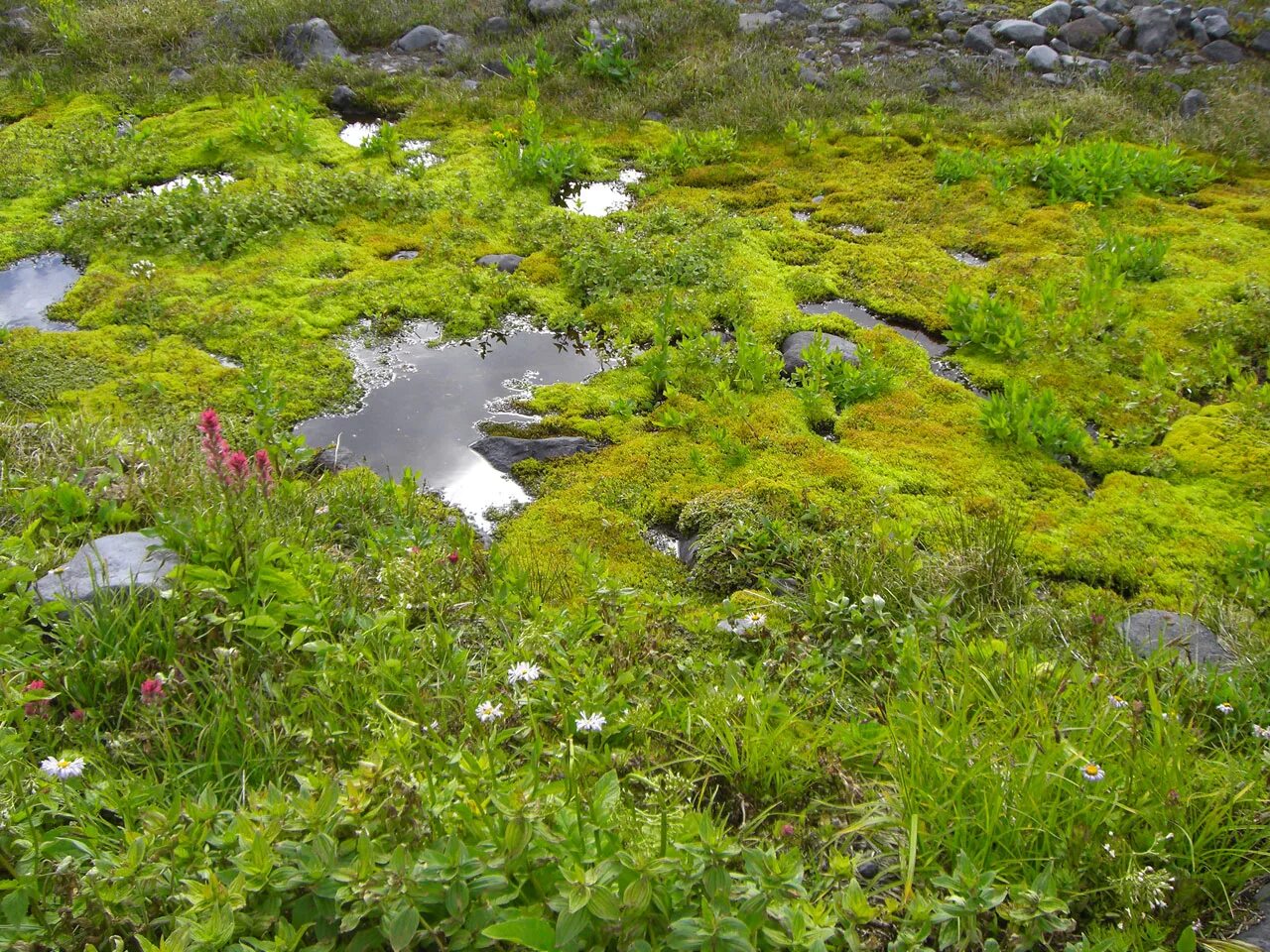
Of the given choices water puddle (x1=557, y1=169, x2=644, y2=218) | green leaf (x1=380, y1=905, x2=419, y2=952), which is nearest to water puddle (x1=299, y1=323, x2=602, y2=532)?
water puddle (x1=557, y1=169, x2=644, y2=218)

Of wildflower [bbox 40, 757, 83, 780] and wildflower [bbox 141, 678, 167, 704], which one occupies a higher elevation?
wildflower [bbox 40, 757, 83, 780]

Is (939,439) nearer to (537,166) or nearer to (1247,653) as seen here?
(1247,653)

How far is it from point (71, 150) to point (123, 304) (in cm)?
394

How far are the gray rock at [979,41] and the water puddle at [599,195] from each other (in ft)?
21.2

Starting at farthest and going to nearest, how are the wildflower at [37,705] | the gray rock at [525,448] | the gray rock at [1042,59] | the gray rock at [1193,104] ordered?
the gray rock at [1042,59] → the gray rock at [1193,104] → the gray rock at [525,448] → the wildflower at [37,705]

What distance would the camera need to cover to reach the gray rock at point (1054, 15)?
13.5 meters

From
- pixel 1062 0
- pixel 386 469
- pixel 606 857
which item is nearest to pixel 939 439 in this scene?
pixel 386 469

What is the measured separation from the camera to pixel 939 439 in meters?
6.02

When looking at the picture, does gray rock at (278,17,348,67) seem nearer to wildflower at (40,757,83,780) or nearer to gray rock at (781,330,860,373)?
gray rock at (781,330,860,373)

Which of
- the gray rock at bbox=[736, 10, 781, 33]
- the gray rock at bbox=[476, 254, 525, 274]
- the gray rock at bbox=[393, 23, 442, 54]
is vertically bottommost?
the gray rock at bbox=[476, 254, 525, 274]

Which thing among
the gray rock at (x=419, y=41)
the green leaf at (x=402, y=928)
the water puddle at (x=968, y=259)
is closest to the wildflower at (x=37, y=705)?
the green leaf at (x=402, y=928)

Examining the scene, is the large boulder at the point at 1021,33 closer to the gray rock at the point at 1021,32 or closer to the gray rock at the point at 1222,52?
the gray rock at the point at 1021,32

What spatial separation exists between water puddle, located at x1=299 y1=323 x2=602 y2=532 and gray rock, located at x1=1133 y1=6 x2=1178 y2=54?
35.8ft

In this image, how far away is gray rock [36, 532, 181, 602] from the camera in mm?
3580
